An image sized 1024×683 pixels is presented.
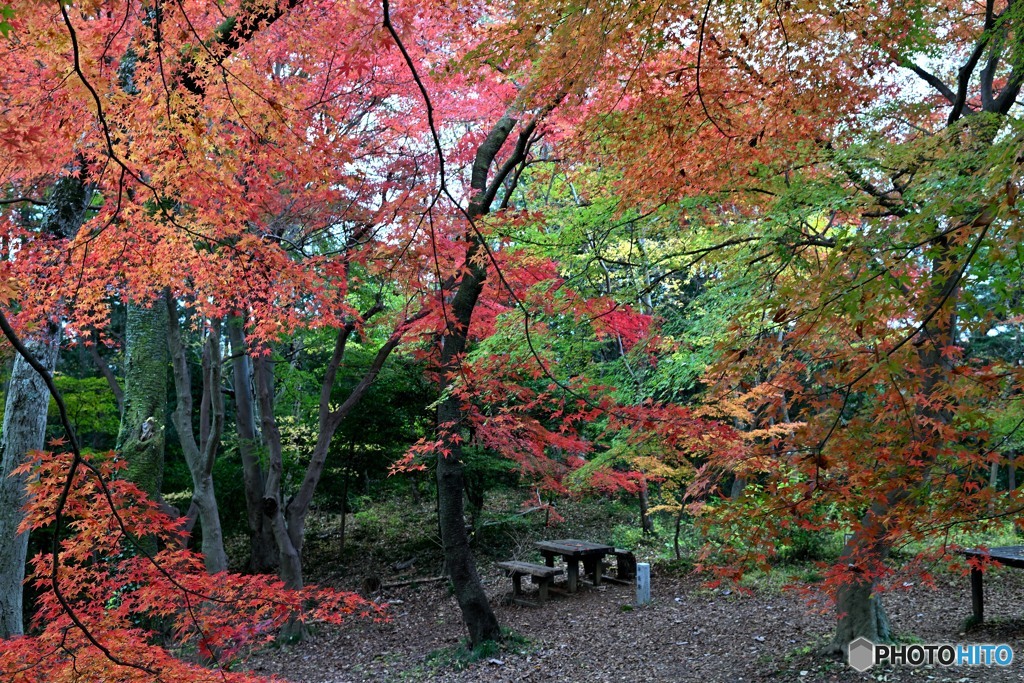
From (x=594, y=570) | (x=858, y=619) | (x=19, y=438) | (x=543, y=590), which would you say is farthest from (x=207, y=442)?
(x=858, y=619)

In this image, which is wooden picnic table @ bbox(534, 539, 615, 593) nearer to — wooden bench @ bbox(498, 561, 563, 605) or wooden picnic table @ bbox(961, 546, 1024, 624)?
wooden bench @ bbox(498, 561, 563, 605)

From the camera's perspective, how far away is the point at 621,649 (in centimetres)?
713

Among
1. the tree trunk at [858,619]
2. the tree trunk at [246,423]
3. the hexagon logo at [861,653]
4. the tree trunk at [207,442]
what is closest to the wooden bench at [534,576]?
the tree trunk at [207,442]

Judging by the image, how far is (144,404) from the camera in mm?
8125

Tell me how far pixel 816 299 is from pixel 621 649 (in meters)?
5.15

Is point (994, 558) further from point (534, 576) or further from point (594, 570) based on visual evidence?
point (534, 576)

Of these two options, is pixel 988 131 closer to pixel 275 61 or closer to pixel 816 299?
pixel 816 299

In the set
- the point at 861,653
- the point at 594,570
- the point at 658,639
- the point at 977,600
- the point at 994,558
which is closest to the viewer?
the point at 861,653

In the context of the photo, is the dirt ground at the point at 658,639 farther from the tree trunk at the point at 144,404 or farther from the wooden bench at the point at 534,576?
the tree trunk at the point at 144,404

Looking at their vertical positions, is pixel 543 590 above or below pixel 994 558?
below

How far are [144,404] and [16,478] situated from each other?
2.94m

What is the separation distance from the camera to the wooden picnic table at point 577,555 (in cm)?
942

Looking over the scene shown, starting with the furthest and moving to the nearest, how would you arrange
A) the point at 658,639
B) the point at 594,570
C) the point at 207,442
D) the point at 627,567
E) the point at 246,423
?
1. the point at 246,423
2. the point at 627,567
3. the point at 594,570
4. the point at 207,442
5. the point at 658,639

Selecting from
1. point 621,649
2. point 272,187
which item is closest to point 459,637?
point 621,649
